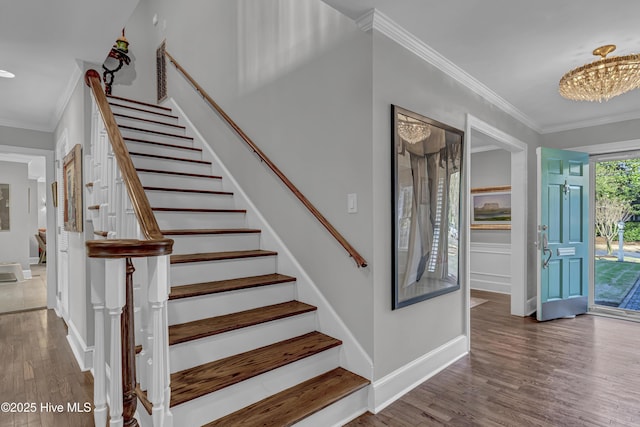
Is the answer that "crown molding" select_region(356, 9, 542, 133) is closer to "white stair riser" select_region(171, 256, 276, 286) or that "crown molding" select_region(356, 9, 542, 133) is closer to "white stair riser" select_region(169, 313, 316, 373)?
"white stair riser" select_region(171, 256, 276, 286)

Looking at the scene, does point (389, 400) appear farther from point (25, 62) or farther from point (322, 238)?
point (25, 62)

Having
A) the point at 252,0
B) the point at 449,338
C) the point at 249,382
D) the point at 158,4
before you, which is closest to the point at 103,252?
the point at 249,382

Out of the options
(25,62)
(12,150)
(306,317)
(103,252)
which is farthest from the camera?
(12,150)

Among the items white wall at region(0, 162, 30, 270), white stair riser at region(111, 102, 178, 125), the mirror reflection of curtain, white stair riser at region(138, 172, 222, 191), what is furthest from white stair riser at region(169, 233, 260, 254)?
white wall at region(0, 162, 30, 270)

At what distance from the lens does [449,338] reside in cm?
289

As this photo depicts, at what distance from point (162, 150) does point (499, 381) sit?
3.85 meters

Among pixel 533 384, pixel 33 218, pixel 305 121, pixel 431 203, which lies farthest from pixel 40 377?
pixel 33 218

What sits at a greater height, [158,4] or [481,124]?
[158,4]

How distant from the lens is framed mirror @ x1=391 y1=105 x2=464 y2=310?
2326 mm

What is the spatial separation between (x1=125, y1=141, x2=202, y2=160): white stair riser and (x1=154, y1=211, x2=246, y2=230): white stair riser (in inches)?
45.8

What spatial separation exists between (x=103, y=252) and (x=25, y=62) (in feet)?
8.82

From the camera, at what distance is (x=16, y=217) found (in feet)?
24.3

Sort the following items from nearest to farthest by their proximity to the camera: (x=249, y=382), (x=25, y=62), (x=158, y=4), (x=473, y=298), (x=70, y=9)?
(x=249, y=382)
(x=70, y=9)
(x=25, y=62)
(x=473, y=298)
(x=158, y=4)

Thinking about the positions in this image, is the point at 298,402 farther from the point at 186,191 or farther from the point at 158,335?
the point at 186,191
